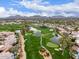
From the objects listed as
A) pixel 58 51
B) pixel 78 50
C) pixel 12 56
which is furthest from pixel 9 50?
pixel 78 50

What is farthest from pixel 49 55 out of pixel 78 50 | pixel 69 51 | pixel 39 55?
pixel 78 50

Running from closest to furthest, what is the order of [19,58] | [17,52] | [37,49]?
[19,58] < [17,52] < [37,49]

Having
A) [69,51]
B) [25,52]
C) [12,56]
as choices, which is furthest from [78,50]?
[12,56]

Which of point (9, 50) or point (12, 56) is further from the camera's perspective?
point (9, 50)

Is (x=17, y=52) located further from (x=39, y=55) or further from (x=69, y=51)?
(x=69, y=51)

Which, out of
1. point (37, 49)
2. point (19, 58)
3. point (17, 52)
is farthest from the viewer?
point (37, 49)

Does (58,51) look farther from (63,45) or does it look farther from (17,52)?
(17,52)

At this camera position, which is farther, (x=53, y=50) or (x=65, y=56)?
(x=53, y=50)

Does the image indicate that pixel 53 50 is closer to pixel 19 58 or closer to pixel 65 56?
pixel 65 56
